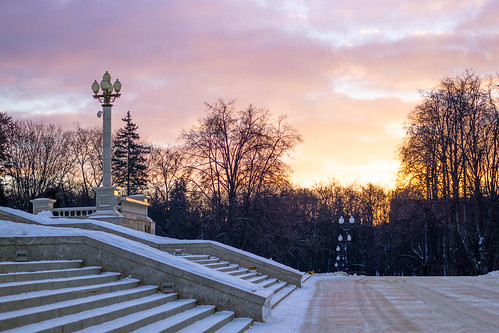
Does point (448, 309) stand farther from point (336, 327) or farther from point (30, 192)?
point (30, 192)

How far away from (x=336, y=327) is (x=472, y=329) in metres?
2.68

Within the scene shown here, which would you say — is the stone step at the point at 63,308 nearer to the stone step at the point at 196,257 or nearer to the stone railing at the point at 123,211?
the stone step at the point at 196,257

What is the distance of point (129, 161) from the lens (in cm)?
6719

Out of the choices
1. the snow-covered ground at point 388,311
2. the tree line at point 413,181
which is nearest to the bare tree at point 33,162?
the tree line at point 413,181

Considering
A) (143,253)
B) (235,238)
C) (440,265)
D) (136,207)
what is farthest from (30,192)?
(143,253)

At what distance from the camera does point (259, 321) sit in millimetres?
12945

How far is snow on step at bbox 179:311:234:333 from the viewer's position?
1033 cm

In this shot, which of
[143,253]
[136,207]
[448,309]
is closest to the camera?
[143,253]

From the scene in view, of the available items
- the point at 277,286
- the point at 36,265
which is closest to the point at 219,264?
the point at 277,286

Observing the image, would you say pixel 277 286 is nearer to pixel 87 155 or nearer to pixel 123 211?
pixel 123 211

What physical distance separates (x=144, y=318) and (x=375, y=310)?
7.30 meters

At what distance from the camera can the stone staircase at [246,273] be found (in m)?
19.0

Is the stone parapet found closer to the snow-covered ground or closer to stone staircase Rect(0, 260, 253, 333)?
stone staircase Rect(0, 260, 253, 333)

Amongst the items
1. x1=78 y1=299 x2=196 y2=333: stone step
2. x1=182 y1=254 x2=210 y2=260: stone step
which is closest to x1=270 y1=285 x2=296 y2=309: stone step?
x1=182 y1=254 x2=210 y2=260: stone step
